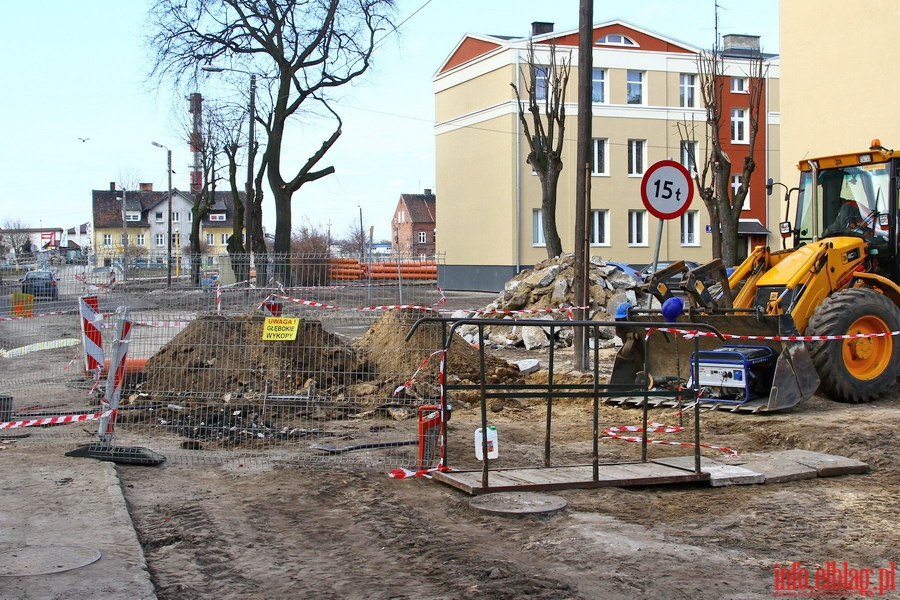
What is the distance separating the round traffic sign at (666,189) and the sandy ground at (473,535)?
333 cm

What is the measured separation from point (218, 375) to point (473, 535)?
4.42m

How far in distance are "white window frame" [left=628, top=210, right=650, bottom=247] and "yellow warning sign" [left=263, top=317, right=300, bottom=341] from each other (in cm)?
3843

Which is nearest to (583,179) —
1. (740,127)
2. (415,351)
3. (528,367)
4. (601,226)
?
(528,367)

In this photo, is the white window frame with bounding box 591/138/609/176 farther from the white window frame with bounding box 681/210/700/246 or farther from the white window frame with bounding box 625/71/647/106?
the white window frame with bounding box 681/210/700/246

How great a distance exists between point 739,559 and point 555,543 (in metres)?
1.07

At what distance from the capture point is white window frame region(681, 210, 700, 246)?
46.2 m

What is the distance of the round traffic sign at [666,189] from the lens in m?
10.1

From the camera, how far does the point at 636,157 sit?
45.1 m

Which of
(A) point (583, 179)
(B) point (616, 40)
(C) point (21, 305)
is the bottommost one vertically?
(C) point (21, 305)

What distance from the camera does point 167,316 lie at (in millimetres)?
9375

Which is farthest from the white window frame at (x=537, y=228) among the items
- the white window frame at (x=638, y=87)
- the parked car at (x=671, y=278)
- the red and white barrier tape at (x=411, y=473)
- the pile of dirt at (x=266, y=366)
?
the red and white barrier tape at (x=411, y=473)

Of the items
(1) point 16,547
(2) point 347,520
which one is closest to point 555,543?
(2) point 347,520

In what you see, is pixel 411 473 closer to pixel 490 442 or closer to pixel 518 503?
pixel 490 442

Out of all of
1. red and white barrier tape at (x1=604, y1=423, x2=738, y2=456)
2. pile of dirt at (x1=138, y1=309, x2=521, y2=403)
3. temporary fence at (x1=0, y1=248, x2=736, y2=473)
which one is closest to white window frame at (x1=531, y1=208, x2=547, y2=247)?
temporary fence at (x1=0, y1=248, x2=736, y2=473)
